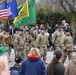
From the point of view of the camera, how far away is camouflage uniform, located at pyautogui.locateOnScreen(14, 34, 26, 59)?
1731 cm

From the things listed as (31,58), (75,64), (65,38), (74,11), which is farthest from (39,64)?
(74,11)

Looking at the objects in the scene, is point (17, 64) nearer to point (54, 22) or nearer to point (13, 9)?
point (13, 9)

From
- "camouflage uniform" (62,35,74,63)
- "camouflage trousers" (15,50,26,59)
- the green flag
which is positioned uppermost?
the green flag

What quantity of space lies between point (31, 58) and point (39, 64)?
34cm

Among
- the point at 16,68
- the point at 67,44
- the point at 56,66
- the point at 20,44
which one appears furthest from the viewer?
the point at 20,44

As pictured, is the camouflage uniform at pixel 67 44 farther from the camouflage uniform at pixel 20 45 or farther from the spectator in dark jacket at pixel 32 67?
the spectator in dark jacket at pixel 32 67

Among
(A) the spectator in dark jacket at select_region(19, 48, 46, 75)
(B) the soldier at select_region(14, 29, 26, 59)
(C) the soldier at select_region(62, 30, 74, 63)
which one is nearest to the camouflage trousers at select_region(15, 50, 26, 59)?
(B) the soldier at select_region(14, 29, 26, 59)

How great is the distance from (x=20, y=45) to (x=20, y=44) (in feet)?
0.18

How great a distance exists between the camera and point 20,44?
57.2ft

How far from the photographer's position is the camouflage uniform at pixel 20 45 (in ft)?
56.8

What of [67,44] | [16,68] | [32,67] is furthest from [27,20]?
[16,68]

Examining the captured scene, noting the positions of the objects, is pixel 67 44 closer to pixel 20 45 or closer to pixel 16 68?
pixel 20 45

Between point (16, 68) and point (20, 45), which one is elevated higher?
point (20, 45)

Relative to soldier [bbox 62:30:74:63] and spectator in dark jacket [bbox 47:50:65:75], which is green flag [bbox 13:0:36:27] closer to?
soldier [bbox 62:30:74:63]
